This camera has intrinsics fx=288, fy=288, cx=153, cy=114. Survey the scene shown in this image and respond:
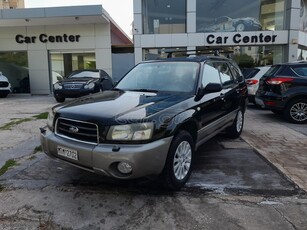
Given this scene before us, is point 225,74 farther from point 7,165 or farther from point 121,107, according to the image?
point 7,165

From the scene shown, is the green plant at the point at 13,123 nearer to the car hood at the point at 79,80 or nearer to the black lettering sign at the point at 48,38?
the car hood at the point at 79,80

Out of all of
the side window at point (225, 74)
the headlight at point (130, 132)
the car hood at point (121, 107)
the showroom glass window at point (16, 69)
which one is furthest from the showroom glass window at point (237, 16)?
the headlight at point (130, 132)

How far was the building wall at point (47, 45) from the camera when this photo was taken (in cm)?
1639

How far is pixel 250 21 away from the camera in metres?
15.8

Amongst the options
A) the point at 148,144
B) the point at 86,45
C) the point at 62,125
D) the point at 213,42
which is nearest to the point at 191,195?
the point at 148,144

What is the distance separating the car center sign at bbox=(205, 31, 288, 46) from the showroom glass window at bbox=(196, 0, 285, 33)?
31 cm

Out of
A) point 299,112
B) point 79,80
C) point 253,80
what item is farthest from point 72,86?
point 299,112

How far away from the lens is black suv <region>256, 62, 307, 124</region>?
7.63m

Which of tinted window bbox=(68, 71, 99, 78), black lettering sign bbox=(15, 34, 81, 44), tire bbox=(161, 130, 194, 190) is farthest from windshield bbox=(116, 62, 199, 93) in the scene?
black lettering sign bbox=(15, 34, 81, 44)

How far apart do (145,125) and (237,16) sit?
14.7 meters

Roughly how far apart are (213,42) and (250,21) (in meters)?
2.39

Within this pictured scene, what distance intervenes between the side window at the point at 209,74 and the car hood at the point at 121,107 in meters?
0.62

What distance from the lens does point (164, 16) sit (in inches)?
626

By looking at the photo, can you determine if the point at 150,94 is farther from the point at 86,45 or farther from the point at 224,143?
the point at 86,45
